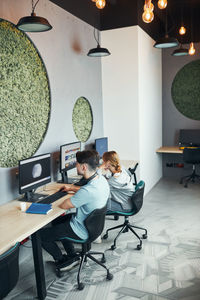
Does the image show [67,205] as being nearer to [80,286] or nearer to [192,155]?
[80,286]

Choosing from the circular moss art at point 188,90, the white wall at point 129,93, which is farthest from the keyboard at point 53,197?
the circular moss art at point 188,90

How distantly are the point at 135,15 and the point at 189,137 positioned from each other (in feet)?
9.25


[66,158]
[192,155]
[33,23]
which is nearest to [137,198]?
[66,158]

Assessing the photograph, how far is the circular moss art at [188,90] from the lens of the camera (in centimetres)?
639

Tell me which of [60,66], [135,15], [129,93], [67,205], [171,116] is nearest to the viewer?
[67,205]

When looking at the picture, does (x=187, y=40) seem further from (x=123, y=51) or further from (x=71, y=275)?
(x=71, y=275)

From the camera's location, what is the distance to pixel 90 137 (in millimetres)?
5023

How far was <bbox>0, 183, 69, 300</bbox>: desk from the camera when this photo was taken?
87.0 inches

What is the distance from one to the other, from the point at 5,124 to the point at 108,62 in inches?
113

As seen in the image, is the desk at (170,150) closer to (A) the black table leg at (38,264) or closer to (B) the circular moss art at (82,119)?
(B) the circular moss art at (82,119)

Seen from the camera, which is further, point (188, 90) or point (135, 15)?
point (188, 90)

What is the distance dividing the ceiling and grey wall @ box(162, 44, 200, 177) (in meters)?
0.46

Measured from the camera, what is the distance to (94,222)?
2605 mm

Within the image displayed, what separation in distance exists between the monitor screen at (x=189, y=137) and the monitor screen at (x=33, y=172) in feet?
12.8
